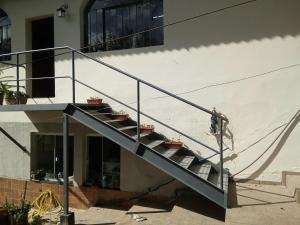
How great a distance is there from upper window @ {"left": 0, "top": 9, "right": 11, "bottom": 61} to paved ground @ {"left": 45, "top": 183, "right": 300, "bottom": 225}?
519 centimetres

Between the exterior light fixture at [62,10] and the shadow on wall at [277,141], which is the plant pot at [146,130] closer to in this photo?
the shadow on wall at [277,141]

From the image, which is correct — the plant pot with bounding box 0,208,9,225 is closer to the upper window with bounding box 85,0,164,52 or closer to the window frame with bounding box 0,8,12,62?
the upper window with bounding box 85,0,164,52

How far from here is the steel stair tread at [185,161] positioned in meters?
6.00

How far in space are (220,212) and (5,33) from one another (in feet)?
25.5

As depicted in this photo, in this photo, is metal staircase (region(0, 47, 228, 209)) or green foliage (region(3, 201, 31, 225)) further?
green foliage (region(3, 201, 31, 225))

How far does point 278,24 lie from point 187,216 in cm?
411

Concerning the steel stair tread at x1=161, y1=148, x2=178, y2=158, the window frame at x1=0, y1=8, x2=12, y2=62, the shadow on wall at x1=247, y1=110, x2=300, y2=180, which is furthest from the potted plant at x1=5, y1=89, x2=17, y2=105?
the shadow on wall at x1=247, y1=110, x2=300, y2=180

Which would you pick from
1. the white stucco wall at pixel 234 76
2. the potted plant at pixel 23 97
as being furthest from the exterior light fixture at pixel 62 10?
the potted plant at pixel 23 97

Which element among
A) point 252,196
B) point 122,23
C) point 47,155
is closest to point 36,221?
point 47,155

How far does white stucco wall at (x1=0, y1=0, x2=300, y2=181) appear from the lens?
6.81 meters

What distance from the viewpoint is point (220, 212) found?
6.52 m

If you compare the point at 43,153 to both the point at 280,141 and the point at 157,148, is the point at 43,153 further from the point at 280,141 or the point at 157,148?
the point at 280,141

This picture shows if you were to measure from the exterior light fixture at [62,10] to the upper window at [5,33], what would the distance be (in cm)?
204

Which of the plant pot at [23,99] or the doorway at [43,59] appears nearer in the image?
the plant pot at [23,99]
